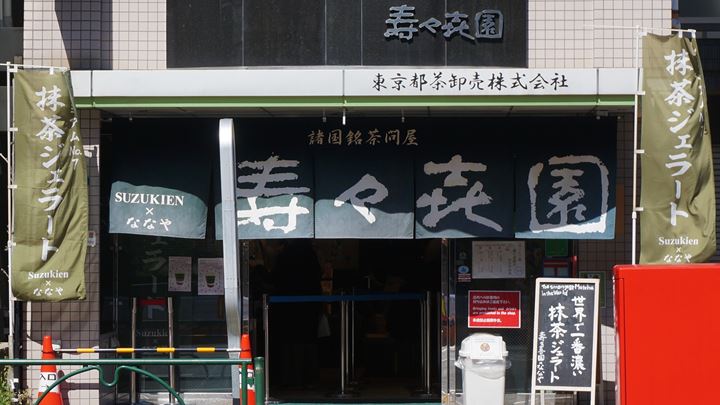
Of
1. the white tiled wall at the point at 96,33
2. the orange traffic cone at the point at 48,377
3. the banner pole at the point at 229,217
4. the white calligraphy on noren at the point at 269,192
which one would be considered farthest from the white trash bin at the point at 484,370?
the white tiled wall at the point at 96,33

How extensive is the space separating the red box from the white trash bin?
1.95 metres

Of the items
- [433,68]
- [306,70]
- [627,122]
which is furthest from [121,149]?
[627,122]

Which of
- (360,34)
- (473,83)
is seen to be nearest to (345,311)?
(360,34)

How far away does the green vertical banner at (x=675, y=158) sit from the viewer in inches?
470

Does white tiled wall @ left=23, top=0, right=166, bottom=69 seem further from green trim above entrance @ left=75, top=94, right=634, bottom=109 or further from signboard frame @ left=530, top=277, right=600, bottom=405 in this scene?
signboard frame @ left=530, top=277, right=600, bottom=405

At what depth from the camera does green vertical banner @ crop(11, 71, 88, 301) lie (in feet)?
39.8

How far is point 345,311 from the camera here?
14992 millimetres

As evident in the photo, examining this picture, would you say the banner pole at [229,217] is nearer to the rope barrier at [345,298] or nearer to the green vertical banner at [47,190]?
the green vertical banner at [47,190]

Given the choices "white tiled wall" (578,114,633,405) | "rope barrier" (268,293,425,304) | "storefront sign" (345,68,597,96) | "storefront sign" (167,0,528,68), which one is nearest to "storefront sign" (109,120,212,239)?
"storefront sign" (167,0,528,68)

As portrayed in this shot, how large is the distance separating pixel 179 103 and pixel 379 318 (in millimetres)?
5096

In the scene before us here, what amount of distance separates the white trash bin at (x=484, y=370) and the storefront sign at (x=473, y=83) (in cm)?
316

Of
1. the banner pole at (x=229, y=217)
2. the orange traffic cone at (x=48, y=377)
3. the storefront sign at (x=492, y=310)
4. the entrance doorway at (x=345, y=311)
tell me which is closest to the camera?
the banner pole at (x=229, y=217)

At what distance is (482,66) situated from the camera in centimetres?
1285

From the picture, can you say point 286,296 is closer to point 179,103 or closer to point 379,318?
point 379,318
